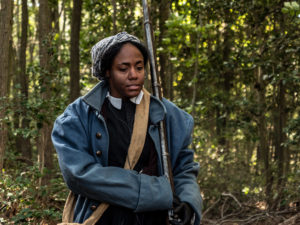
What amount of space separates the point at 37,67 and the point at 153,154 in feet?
15.3

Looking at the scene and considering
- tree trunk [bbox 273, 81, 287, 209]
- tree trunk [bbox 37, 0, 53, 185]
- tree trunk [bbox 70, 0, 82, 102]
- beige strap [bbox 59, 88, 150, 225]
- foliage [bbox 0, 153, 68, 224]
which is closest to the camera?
beige strap [bbox 59, 88, 150, 225]

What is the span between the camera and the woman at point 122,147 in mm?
2326

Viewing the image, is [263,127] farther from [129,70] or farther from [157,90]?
[129,70]

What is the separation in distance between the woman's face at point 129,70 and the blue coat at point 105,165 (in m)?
0.12

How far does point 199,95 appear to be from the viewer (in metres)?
10.8

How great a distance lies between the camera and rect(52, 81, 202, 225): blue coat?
2.32 meters

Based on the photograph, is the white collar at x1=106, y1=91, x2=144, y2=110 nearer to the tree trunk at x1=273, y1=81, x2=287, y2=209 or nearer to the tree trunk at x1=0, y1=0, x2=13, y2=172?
the tree trunk at x1=0, y1=0, x2=13, y2=172

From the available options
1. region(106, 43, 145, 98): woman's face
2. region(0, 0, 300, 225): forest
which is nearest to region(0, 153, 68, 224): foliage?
region(0, 0, 300, 225): forest

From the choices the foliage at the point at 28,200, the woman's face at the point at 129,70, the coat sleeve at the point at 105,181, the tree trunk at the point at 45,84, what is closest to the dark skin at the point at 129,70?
the woman's face at the point at 129,70

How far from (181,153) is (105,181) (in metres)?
0.53

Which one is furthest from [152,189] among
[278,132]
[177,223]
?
[278,132]

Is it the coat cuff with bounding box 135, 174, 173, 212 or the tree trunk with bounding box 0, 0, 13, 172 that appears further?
the tree trunk with bounding box 0, 0, 13, 172

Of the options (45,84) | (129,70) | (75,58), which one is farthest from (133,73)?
(75,58)

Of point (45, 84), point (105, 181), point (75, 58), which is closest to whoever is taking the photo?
point (105, 181)
